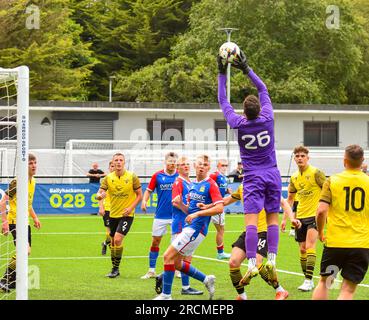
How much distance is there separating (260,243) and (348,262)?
2660mm

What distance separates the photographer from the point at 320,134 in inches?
1874

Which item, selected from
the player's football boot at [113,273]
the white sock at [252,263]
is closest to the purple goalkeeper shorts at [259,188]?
the white sock at [252,263]

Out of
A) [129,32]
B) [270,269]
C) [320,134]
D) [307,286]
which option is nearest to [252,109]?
[270,269]

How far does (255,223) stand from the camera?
36.6ft

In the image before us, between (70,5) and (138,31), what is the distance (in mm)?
5605

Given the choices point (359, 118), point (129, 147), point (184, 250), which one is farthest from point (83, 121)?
point (184, 250)

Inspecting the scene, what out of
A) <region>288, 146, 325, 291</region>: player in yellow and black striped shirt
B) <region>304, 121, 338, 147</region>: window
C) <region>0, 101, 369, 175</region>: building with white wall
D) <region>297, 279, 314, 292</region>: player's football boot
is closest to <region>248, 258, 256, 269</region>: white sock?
<region>297, 279, 314, 292</region>: player's football boot

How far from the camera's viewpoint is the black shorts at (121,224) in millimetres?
15500

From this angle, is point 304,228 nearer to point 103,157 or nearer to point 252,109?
point 252,109

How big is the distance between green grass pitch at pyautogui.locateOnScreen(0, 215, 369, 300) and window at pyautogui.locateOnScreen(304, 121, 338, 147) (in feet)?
67.0

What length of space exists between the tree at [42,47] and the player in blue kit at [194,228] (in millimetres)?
44709

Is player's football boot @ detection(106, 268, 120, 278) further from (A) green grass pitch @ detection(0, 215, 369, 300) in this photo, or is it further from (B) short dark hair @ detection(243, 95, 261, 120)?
(B) short dark hair @ detection(243, 95, 261, 120)

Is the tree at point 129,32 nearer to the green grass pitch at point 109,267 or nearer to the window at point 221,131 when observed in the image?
the window at point 221,131
